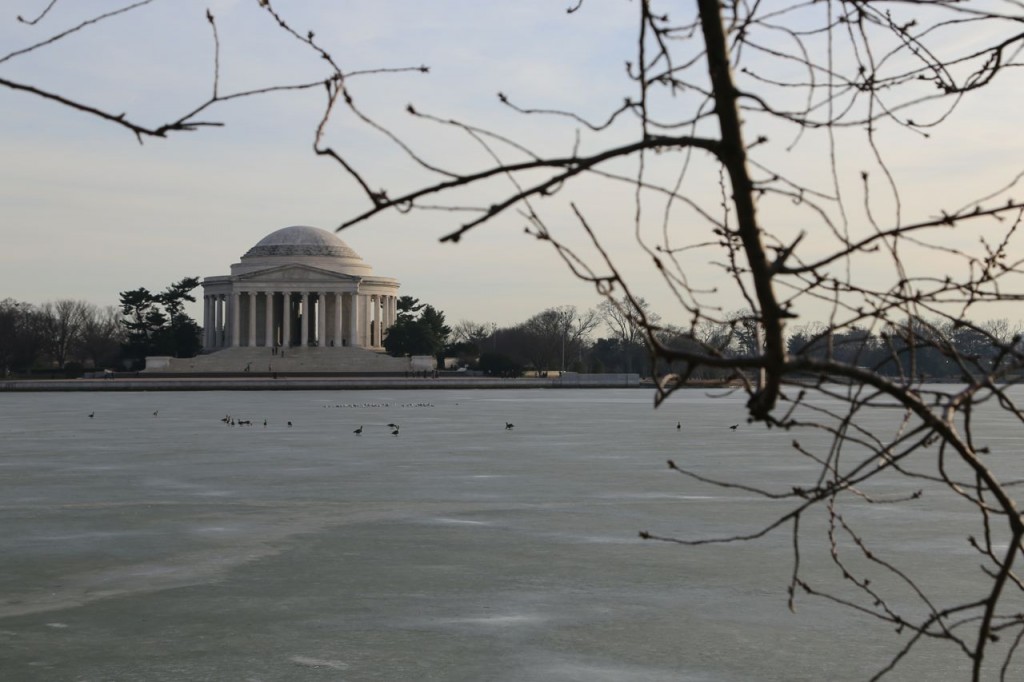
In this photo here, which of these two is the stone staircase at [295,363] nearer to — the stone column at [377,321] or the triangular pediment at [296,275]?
the triangular pediment at [296,275]

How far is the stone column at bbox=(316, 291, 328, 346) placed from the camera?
149000 mm

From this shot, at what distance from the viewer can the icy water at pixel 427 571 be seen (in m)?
11.6

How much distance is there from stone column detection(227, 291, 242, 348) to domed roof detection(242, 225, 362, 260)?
6.34 metres

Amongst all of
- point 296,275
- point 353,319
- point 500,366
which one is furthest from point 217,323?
point 500,366

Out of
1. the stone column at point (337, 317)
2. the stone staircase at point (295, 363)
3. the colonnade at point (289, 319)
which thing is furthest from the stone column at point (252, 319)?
the stone staircase at point (295, 363)

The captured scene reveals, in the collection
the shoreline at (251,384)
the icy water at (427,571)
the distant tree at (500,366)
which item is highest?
the distant tree at (500,366)

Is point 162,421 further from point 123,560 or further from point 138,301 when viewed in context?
point 138,301

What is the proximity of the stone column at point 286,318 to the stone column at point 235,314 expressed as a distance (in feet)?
16.4

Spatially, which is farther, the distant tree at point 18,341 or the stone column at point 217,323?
the stone column at point 217,323

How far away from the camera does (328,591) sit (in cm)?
1453

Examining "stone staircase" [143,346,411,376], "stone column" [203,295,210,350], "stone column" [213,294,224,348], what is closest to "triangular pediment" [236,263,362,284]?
"stone column" [213,294,224,348]

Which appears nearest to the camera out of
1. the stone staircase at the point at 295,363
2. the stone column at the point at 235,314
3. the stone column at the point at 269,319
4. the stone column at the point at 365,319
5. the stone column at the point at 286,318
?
the stone staircase at the point at 295,363

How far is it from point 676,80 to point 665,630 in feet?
33.2

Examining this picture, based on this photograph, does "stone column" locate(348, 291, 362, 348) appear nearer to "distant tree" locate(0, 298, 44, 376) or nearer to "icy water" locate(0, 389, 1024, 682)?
"distant tree" locate(0, 298, 44, 376)
